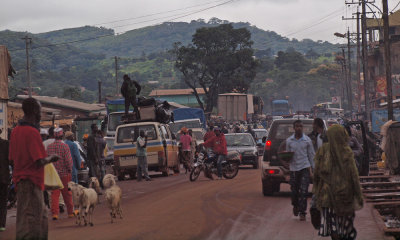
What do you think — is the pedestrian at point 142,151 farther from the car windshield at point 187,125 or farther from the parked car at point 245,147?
the car windshield at point 187,125

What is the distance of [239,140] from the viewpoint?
33.9m

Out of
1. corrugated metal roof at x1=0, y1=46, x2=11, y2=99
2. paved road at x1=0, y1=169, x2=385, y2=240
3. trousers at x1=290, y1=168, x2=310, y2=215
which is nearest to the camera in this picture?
paved road at x1=0, y1=169, x2=385, y2=240

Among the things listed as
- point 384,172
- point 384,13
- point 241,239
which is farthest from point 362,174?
point 384,13

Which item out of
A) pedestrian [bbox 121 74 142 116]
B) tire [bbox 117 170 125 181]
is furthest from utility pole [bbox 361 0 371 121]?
tire [bbox 117 170 125 181]

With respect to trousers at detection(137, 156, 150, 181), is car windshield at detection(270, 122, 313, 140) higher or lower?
higher

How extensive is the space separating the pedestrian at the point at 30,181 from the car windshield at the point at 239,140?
24882mm

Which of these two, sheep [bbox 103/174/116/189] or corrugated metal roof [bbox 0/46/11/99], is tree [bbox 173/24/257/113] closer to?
corrugated metal roof [bbox 0/46/11/99]

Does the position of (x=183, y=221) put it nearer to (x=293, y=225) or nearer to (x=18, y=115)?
(x=293, y=225)

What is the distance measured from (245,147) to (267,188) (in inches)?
563

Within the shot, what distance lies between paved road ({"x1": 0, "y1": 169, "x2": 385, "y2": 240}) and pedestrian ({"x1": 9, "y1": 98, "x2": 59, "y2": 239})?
325 centimetres

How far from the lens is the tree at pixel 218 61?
3452 inches

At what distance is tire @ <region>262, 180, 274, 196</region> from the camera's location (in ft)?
61.0

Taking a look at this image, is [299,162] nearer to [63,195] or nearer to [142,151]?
[63,195]

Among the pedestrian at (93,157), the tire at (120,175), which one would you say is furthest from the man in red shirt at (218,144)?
the pedestrian at (93,157)
